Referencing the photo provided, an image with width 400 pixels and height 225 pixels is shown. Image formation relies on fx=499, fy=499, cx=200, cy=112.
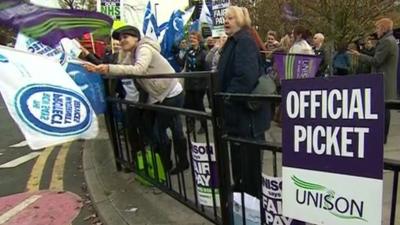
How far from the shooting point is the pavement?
163 inches

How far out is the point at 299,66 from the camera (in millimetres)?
7680

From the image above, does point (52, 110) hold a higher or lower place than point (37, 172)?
higher

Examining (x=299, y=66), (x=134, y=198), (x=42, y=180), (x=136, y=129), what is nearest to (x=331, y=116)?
(x=134, y=198)

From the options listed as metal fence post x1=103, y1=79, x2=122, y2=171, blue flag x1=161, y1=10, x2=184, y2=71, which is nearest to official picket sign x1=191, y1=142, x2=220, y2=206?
metal fence post x1=103, y1=79, x2=122, y2=171

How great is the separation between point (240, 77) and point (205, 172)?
836 millimetres

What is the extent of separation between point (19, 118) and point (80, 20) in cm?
159

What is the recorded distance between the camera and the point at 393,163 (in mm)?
2219

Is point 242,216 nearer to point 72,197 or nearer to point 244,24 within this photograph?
point 244,24

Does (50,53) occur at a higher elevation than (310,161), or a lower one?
higher

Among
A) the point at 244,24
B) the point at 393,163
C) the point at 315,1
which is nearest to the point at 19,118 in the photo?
the point at 244,24

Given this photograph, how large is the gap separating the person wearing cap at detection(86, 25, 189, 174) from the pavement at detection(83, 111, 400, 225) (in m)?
0.35

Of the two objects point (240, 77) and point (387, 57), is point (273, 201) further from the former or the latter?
point (387, 57)

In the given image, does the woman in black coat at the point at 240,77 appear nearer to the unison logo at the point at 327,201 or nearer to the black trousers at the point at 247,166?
the black trousers at the point at 247,166

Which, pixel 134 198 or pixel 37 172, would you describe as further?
pixel 37 172
